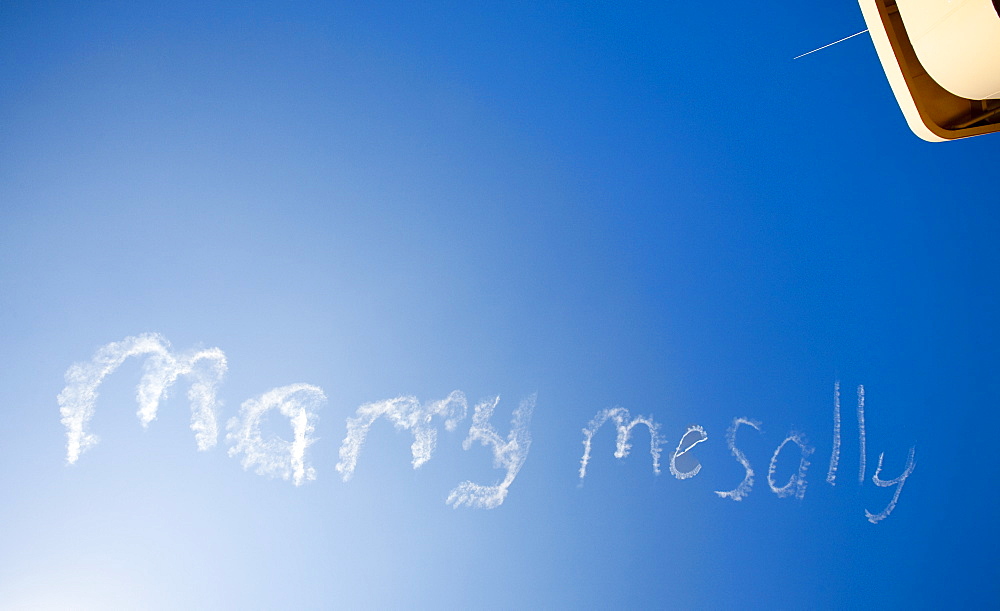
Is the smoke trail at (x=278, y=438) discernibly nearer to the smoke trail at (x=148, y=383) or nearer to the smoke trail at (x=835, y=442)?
the smoke trail at (x=148, y=383)

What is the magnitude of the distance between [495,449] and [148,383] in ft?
2.32

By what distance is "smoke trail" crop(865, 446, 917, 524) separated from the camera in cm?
167

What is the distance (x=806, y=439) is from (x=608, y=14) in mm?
1090

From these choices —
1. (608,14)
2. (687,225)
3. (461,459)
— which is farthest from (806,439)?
(608,14)

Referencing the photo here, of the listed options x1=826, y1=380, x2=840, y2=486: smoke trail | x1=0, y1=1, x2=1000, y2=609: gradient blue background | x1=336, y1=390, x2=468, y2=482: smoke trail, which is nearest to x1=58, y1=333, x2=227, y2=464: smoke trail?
x1=0, y1=1, x2=1000, y2=609: gradient blue background

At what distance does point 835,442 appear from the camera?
5.40 ft

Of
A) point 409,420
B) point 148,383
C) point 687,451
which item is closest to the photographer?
point 148,383

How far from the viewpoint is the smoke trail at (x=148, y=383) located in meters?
1.33

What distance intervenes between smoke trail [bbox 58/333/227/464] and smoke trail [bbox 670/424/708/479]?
986mm

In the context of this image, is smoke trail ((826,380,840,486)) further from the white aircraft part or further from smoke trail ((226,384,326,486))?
smoke trail ((226,384,326,486))

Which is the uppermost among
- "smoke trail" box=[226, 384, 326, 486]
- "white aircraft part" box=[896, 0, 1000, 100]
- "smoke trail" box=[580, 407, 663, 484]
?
"white aircraft part" box=[896, 0, 1000, 100]

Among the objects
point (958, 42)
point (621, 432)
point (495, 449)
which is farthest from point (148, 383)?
point (958, 42)

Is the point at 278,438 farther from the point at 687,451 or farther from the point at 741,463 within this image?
the point at 741,463

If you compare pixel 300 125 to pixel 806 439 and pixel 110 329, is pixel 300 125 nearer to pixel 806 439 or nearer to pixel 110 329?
pixel 110 329
